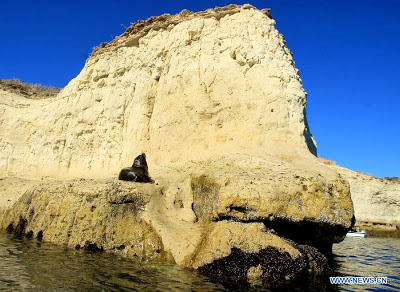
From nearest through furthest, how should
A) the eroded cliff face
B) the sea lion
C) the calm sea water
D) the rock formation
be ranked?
the calm sea water → the sea lion → the eroded cliff face → the rock formation

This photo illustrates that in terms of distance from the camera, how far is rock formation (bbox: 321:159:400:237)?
79.3 ft

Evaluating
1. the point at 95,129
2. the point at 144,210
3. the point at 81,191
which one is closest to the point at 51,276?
the point at 144,210

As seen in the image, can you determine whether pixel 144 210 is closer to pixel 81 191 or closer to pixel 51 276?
pixel 81 191

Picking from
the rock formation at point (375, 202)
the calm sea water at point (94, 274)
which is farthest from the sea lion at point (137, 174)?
the rock formation at point (375, 202)

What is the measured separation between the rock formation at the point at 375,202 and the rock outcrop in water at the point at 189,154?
14.1 meters

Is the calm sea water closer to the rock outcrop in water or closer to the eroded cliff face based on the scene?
the rock outcrop in water

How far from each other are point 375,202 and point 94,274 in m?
23.9

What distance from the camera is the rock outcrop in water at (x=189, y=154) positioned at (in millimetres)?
6887

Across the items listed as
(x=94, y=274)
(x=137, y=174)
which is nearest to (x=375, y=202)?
(x=137, y=174)

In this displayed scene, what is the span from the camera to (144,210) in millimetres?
8055

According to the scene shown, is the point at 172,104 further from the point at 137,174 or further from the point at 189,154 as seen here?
the point at 137,174

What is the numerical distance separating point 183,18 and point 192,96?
4387 mm

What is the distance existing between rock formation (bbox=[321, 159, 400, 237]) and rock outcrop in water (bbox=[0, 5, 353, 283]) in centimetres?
1408

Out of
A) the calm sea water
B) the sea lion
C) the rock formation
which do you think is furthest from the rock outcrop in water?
the rock formation
